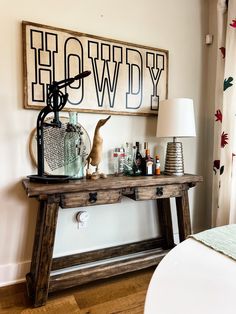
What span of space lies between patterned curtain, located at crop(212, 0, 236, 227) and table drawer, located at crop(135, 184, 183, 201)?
0.52 m

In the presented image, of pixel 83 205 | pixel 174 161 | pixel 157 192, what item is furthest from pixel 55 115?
pixel 174 161

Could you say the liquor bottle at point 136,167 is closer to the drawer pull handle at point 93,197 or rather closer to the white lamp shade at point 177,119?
the white lamp shade at point 177,119

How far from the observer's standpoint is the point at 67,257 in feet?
6.36

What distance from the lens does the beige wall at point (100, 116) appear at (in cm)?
176

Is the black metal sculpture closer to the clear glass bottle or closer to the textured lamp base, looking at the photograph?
the clear glass bottle

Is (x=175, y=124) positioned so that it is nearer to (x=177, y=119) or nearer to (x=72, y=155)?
(x=177, y=119)

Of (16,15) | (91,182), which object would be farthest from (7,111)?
(91,182)

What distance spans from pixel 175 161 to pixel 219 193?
1.80 feet

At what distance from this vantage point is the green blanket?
0.81 m

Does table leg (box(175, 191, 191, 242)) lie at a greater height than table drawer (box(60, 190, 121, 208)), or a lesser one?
lesser

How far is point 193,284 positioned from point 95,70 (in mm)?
1724

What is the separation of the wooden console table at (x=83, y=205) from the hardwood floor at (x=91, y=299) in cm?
10

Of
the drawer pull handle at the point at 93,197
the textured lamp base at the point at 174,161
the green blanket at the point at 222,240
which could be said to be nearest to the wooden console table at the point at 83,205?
the drawer pull handle at the point at 93,197

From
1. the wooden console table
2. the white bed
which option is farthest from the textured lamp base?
the white bed
